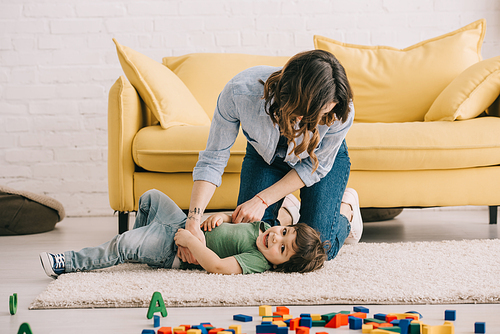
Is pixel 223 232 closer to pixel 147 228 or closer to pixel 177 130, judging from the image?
pixel 147 228

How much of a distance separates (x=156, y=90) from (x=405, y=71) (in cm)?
129

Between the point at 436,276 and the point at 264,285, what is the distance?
49 centimetres

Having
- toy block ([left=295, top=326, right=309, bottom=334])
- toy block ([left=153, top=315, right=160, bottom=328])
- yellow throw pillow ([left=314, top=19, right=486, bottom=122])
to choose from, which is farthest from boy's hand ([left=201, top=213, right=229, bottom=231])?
yellow throw pillow ([left=314, top=19, right=486, bottom=122])

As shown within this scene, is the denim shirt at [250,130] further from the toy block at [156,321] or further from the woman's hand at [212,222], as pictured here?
the toy block at [156,321]

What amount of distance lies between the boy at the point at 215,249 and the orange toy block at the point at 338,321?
344 millimetres

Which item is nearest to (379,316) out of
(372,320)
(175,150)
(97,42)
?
(372,320)

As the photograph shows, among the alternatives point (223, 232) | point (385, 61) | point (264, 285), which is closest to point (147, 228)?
point (223, 232)

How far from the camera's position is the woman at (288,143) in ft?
3.36

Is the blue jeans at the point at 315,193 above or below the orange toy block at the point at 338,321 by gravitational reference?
above

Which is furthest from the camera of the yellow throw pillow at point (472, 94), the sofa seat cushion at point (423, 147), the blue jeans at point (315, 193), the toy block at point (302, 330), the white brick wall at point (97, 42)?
the white brick wall at point (97, 42)

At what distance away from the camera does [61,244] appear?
1.86 metres

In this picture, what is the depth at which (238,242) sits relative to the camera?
1.28 m

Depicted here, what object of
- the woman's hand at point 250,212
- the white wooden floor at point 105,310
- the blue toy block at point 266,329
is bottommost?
the white wooden floor at point 105,310

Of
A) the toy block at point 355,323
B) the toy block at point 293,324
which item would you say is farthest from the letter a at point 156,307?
the toy block at point 355,323
